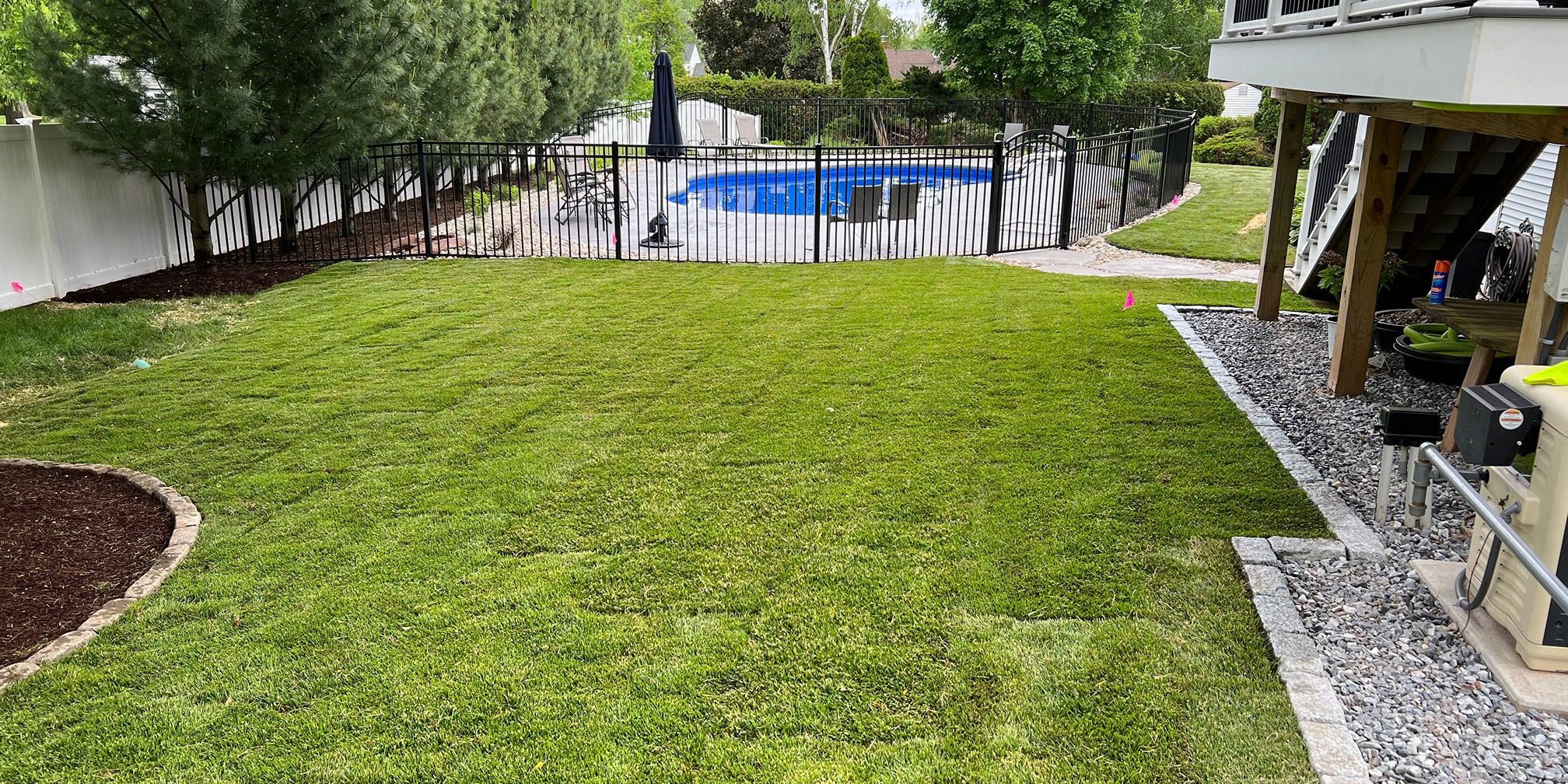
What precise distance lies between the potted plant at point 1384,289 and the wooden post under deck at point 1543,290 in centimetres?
311

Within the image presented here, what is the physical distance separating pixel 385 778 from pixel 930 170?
23.7 m

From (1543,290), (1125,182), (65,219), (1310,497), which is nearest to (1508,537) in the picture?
(1543,290)

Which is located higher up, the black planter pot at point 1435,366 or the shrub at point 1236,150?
the shrub at point 1236,150

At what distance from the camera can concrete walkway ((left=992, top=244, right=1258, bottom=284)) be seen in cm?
1148

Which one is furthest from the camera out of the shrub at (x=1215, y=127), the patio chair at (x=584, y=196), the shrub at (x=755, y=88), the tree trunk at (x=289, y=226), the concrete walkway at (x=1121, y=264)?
the shrub at (x=755, y=88)

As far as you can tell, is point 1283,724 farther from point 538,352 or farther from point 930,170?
point 930,170

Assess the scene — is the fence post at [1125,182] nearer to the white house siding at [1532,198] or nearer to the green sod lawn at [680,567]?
the white house siding at [1532,198]

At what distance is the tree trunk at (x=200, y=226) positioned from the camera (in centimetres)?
1091

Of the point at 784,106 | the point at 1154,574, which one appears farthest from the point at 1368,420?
the point at 784,106

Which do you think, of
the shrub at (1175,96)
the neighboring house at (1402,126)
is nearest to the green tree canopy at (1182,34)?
the shrub at (1175,96)

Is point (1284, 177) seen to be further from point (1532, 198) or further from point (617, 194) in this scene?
point (617, 194)

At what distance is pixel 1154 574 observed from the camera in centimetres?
447

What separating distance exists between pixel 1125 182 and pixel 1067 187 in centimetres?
189

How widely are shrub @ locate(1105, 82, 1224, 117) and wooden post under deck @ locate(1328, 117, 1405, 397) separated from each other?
1058 inches
